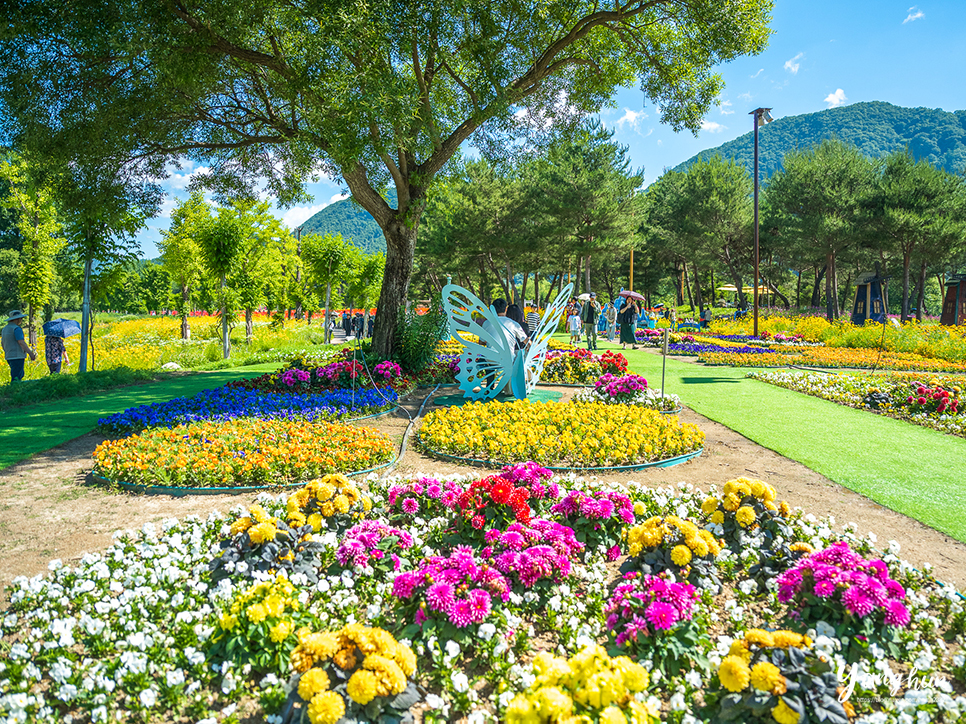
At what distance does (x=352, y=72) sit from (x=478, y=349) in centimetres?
513

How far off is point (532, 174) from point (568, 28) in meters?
22.0

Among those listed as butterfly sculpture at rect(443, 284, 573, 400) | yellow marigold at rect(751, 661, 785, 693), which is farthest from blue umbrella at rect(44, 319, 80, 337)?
yellow marigold at rect(751, 661, 785, 693)

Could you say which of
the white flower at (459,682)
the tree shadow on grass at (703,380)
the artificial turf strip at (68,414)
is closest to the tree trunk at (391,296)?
the artificial turf strip at (68,414)

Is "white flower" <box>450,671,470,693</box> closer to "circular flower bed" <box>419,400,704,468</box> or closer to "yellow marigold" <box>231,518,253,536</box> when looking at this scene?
"yellow marigold" <box>231,518,253,536</box>

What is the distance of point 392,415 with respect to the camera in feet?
28.8

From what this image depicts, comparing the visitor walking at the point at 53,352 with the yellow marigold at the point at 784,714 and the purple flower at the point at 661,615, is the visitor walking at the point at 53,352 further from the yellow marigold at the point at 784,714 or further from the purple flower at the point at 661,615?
the yellow marigold at the point at 784,714

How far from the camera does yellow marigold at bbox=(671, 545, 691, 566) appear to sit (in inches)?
125

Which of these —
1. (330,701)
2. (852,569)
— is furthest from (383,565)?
(852,569)

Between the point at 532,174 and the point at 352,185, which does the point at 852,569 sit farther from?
the point at 532,174

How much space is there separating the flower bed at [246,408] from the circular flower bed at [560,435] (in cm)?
169

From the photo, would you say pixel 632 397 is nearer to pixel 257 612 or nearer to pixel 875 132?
pixel 257 612

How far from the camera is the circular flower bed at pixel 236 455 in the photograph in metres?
5.28

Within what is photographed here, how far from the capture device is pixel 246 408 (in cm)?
802

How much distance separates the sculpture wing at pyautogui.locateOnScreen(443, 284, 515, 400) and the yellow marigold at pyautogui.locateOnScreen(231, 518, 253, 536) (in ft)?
17.6
